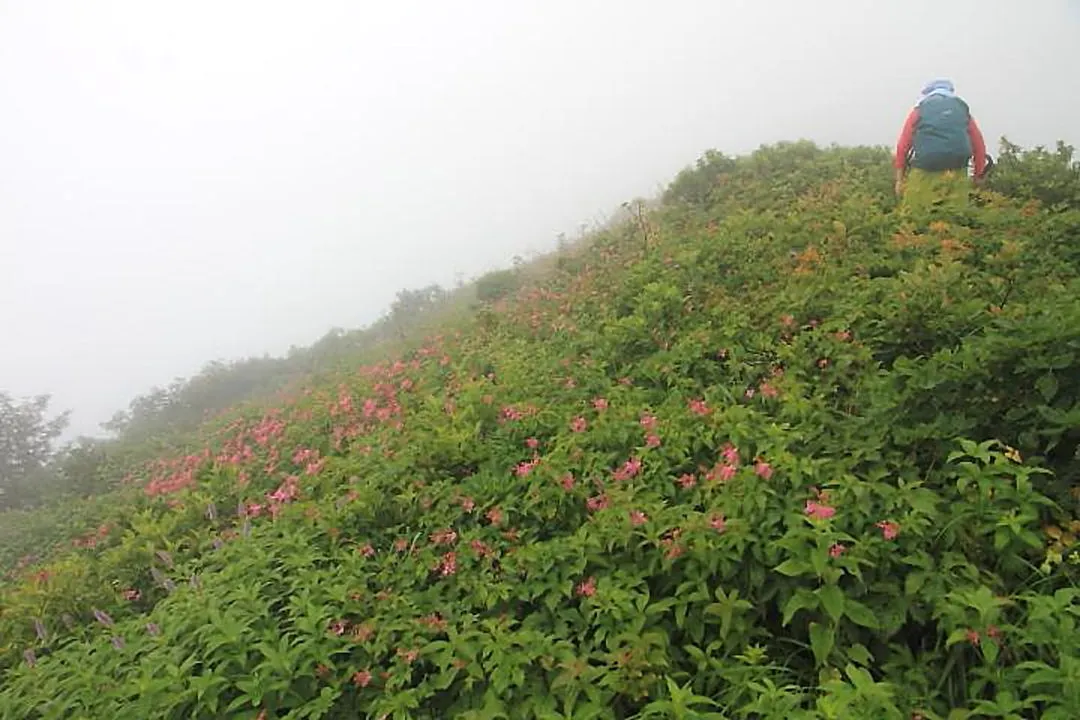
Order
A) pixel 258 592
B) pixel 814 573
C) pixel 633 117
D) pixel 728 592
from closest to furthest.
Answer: pixel 814 573
pixel 728 592
pixel 258 592
pixel 633 117

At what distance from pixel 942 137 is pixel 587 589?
20.5ft

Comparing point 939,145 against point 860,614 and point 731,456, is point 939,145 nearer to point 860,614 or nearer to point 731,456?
point 731,456

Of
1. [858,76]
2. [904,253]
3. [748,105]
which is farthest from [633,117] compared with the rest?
[904,253]

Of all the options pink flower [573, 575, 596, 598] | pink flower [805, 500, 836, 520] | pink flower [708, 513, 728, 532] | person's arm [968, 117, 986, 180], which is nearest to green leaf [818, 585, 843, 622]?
pink flower [805, 500, 836, 520]

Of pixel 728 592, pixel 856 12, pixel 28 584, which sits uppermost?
pixel 856 12

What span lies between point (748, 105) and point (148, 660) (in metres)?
128

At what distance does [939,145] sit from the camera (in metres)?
7.08

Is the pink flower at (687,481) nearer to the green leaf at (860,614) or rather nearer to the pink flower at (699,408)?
the pink flower at (699,408)

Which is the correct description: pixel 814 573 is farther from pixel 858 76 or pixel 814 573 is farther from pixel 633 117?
pixel 633 117

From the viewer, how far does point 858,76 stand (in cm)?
10569

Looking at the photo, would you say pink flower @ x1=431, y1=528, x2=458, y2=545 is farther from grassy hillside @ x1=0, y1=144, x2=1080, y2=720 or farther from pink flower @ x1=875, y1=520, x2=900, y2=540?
pink flower @ x1=875, y1=520, x2=900, y2=540

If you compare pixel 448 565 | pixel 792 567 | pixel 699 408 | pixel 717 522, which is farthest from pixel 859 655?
pixel 448 565

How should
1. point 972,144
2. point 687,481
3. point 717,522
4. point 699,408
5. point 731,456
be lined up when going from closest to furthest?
point 717,522, point 731,456, point 687,481, point 699,408, point 972,144

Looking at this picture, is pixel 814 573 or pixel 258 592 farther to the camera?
pixel 258 592
